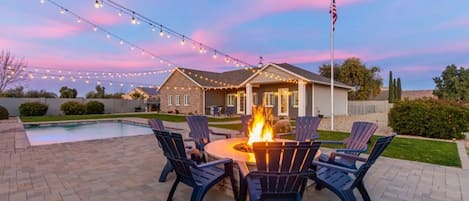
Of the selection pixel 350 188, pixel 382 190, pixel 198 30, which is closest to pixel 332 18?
pixel 198 30

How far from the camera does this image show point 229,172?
306 centimetres

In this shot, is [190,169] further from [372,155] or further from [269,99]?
[269,99]

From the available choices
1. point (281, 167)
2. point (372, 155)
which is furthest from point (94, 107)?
point (372, 155)

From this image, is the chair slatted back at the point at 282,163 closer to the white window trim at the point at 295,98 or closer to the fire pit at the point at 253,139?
the fire pit at the point at 253,139

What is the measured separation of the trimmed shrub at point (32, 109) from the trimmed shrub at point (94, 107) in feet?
10.3

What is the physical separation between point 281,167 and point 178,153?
1145 mm

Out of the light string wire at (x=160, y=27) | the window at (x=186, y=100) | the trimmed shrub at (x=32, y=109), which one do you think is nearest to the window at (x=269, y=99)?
the light string wire at (x=160, y=27)

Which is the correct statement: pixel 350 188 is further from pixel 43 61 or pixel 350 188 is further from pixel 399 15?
pixel 43 61

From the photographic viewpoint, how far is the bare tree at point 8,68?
22391 mm

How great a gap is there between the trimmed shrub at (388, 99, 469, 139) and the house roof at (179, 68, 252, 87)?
13.9 m

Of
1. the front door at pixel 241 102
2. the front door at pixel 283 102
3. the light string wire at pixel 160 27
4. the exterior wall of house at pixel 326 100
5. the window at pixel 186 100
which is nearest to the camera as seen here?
the light string wire at pixel 160 27

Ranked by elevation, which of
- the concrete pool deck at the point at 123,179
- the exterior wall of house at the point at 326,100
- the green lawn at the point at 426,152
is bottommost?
the concrete pool deck at the point at 123,179

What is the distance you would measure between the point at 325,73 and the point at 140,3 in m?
25.0

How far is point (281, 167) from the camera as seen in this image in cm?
235
